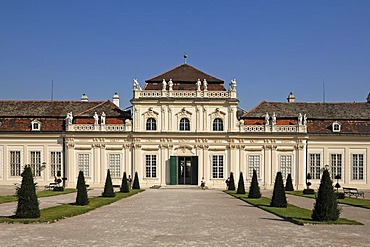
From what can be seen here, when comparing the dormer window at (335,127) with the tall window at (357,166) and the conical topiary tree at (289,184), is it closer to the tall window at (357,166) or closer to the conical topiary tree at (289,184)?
the tall window at (357,166)

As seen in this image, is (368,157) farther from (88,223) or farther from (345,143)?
(88,223)

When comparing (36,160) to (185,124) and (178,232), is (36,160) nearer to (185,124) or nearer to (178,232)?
(185,124)

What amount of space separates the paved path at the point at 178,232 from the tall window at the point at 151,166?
1112 inches

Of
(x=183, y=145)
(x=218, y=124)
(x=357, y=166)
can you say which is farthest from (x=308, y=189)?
(x=183, y=145)

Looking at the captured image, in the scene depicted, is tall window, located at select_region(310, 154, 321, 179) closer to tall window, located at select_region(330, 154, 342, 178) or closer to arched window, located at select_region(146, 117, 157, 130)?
tall window, located at select_region(330, 154, 342, 178)

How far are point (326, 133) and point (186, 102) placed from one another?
46.2 feet

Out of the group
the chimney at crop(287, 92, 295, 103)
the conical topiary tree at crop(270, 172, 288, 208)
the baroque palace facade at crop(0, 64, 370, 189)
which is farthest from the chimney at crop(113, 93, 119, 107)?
the conical topiary tree at crop(270, 172, 288, 208)

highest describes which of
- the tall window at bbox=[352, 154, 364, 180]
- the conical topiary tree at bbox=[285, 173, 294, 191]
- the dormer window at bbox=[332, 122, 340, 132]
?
the dormer window at bbox=[332, 122, 340, 132]

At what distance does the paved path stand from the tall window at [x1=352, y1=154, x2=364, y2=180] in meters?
31.0

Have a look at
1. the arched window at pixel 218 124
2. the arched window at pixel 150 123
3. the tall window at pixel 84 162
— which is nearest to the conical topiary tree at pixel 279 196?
the arched window at pixel 218 124

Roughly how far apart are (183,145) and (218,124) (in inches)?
159

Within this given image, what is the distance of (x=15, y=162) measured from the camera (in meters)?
51.5

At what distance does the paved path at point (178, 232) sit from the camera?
14914 millimetres

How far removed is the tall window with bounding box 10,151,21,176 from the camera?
51.4 m
